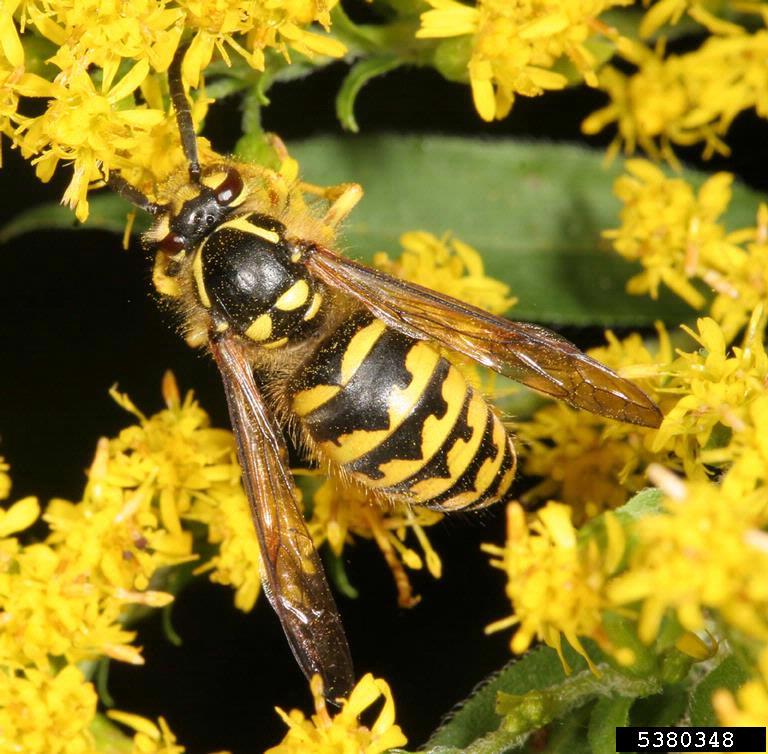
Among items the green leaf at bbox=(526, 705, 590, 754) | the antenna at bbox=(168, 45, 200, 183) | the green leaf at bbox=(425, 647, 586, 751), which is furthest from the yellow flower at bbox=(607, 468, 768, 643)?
the antenna at bbox=(168, 45, 200, 183)

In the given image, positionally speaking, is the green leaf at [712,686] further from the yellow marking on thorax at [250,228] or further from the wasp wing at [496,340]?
the yellow marking on thorax at [250,228]

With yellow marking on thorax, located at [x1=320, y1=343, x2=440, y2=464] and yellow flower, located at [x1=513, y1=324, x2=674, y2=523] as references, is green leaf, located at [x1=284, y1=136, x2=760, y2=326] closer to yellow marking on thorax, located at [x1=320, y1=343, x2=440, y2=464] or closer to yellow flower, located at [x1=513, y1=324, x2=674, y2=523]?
yellow flower, located at [x1=513, y1=324, x2=674, y2=523]

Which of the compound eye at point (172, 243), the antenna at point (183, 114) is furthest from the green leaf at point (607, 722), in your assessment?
the antenna at point (183, 114)

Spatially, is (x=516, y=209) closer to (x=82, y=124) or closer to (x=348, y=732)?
(x=82, y=124)

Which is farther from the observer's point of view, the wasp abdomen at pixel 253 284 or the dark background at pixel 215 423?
the dark background at pixel 215 423

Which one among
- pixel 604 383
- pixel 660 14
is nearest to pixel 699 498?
pixel 604 383

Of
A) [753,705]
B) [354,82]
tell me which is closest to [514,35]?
[354,82]

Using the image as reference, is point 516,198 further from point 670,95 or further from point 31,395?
point 31,395
